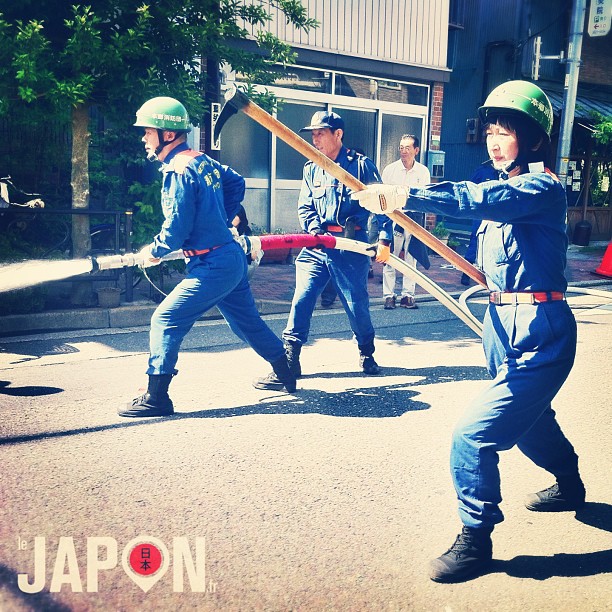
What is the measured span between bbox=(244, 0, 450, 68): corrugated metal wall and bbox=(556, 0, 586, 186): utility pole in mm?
2692

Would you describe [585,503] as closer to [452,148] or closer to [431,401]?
[431,401]

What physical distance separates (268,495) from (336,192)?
120 inches

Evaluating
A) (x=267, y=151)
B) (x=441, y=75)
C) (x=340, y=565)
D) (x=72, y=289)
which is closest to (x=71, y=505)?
(x=340, y=565)

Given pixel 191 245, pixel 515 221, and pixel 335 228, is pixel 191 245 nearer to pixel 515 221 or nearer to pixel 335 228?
pixel 335 228

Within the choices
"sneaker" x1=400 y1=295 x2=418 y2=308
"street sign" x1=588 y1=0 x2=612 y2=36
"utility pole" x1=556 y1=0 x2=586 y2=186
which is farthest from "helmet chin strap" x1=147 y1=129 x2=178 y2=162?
"street sign" x1=588 y1=0 x2=612 y2=36

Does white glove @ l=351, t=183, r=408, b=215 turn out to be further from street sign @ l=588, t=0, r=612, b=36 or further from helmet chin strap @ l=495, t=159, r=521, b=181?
street sign @ l=588, t=0, r=612, b=36

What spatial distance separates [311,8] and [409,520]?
Result: 1174 cm

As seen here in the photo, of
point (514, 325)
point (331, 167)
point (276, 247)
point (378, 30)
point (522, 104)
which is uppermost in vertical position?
point (378, 30)

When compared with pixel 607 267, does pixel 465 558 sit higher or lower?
higher

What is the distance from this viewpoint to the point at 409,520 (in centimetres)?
362

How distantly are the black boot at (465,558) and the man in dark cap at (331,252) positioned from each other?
2968 millimetres

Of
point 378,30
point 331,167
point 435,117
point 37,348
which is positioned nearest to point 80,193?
point 37,348

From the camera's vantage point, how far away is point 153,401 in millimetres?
5012

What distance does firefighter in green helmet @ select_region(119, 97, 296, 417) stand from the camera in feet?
16.0
